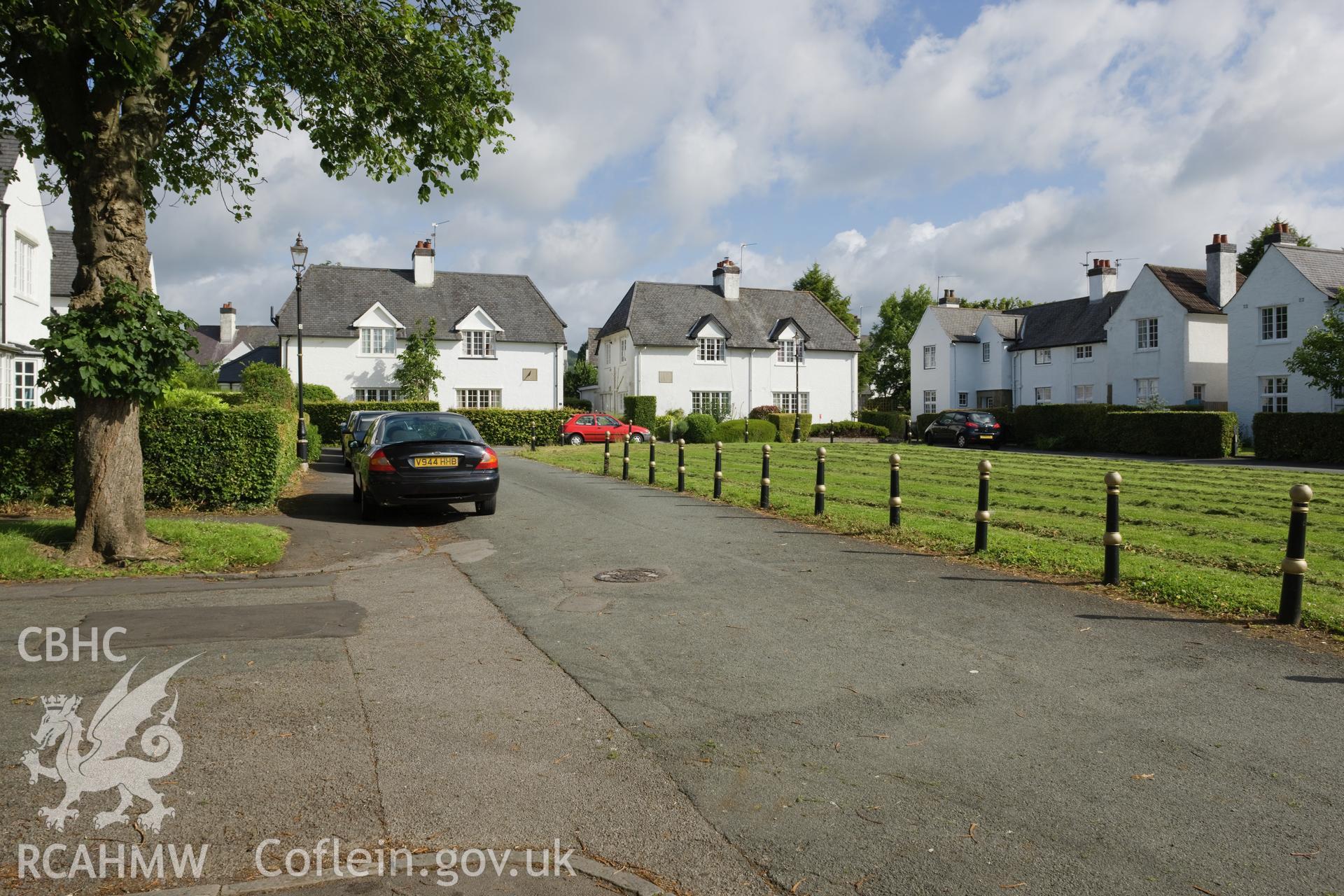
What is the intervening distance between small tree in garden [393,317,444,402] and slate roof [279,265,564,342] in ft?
7.71

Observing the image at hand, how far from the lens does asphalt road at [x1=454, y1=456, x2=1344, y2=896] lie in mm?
3537

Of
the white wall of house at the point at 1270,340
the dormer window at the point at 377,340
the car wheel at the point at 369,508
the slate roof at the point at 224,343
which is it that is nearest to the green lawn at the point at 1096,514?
the car wheel at the point at 369,508

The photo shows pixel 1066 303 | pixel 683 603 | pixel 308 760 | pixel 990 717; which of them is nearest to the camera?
pixel 308 760

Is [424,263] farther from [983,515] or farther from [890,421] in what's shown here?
[983,515]

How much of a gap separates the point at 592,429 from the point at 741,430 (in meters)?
7.29

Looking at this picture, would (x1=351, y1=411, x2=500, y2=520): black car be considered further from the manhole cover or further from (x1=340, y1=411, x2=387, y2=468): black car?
(x1=340, y1=411, x2=387, y2=468): black car

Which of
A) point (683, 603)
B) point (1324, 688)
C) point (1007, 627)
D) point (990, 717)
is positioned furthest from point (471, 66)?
point (1324, 688)

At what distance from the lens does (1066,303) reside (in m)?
53.0

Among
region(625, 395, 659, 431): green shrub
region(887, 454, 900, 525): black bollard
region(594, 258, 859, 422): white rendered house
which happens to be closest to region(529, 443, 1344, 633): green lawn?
region(887, 454, 900, 525): black bollard

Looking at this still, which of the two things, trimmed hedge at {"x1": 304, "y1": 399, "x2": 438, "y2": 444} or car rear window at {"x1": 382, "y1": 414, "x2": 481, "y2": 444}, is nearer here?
car rear window at {"x1": 382, "y1": 414, "x2": 481, "y2": 444}

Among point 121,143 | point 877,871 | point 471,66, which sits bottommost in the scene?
point 877,871

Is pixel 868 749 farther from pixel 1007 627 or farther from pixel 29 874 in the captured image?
pixel 29 874

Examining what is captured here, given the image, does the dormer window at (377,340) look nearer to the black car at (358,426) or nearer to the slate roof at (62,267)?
the slate roof at (62,267)

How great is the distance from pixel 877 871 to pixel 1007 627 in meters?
4.11
